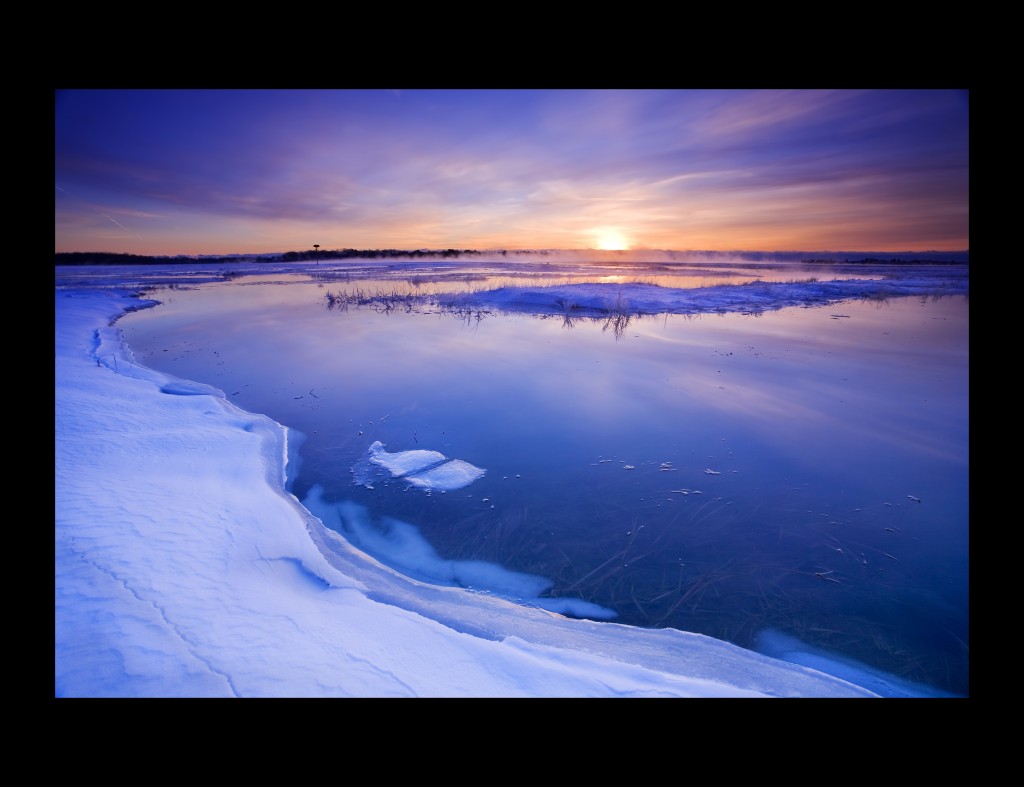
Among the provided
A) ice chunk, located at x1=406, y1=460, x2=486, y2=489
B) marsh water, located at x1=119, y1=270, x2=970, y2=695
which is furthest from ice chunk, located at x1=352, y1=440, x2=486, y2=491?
marsh water, located at x1=119, y1=270, x2=970, y2=695

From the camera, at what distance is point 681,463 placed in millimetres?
4660

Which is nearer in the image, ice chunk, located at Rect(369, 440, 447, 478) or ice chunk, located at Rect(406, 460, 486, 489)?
ice chunk, located at Rect(406, 460, 486, 489)

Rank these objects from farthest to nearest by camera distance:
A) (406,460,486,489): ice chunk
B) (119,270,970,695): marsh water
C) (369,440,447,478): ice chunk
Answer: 1. (369,440,447,478): ice chunk
2. (406,460,486,489): ice chunk
3. (119,270,970,695): marsh water

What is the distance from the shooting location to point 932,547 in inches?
138

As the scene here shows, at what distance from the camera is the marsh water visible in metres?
3.06

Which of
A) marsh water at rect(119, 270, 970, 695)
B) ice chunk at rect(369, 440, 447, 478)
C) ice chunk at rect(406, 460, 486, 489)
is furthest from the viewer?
ice chunk at rect(369, 440, 447, 478)

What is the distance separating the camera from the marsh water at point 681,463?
3062 mm

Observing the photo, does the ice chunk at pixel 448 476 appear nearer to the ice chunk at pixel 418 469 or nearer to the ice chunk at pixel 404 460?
the ice chunk at pixel 418 469

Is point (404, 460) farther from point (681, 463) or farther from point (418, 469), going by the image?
point (681, 463)

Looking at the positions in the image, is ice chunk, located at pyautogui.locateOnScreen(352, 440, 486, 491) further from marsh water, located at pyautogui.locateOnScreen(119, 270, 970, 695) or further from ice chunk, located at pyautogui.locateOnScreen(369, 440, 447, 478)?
marsh water, located at pyautogui.locateOnScreen(119, 270, 970, 695)

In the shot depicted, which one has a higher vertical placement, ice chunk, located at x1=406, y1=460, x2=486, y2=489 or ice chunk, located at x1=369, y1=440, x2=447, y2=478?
ice chunk, located at x1=369, y1=440, x2=447, y2=478

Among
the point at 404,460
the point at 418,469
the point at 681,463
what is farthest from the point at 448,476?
the point at 681,463
